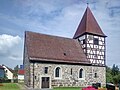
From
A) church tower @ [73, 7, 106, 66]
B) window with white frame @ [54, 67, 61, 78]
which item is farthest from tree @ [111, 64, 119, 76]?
window with white frame @ [54, 67, 61, 78]

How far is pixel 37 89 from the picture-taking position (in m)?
29.2

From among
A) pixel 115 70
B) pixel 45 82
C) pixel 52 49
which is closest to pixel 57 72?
pixel 45 82

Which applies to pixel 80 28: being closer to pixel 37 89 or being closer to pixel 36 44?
pixel 36 44

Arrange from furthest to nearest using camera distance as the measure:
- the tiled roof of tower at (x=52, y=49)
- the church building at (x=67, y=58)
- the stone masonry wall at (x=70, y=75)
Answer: the tiled roof of tower at (x=52, y=49) → the church building at (x=67, y=58) → the stone masonry wall at (x=70, y=75)

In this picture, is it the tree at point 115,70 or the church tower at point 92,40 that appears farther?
the tree at point 115,70

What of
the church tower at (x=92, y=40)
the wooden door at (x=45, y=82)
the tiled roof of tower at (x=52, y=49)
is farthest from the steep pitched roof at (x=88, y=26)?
the wooden door at (x=45, y=82)

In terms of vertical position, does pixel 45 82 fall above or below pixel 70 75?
below

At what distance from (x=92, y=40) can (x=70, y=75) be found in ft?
27.6

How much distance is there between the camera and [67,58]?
3509cm

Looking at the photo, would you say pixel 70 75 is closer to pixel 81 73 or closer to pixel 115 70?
pixel 81 73

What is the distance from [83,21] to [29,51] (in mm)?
14630

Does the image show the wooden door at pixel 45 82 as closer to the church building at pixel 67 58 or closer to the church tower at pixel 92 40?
the church building at pixel 67 58

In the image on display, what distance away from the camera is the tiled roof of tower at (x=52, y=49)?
108ft

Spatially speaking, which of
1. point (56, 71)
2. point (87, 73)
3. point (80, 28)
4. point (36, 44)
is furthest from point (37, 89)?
point (80, 28)
